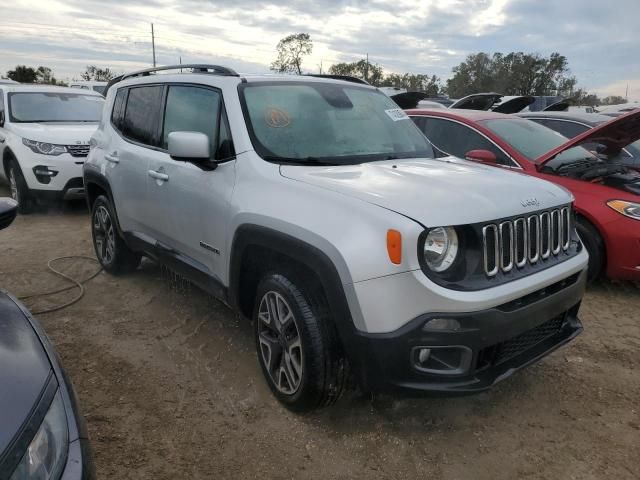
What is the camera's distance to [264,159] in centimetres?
302

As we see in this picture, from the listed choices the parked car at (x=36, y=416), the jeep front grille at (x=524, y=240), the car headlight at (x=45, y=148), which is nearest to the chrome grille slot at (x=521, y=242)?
the jeep front grille at (x=524, y=240)

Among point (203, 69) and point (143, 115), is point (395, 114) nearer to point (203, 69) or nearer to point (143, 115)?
point (203, 69)

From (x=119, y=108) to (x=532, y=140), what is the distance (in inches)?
161

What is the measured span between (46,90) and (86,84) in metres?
11.4

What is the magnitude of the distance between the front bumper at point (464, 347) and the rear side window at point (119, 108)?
333cm

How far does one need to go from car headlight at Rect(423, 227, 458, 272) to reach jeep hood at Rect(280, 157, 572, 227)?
0.06 metres

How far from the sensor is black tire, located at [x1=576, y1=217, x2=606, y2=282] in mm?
4570

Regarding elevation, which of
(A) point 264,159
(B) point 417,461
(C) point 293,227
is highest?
(A) point 264,159

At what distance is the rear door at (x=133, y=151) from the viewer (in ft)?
13.4

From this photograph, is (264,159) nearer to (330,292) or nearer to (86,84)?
(330,292)

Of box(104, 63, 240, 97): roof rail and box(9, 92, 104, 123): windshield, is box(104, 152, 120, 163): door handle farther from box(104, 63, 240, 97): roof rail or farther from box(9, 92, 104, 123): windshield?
box(9, 92, 104, 123): windshield

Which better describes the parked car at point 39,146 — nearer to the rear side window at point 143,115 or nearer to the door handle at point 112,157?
the door handle at point 112,157

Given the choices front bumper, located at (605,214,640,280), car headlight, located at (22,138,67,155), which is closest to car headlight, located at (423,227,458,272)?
front bumper, located at (605,214,640,280)

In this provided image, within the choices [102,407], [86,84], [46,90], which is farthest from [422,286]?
[86,84]
